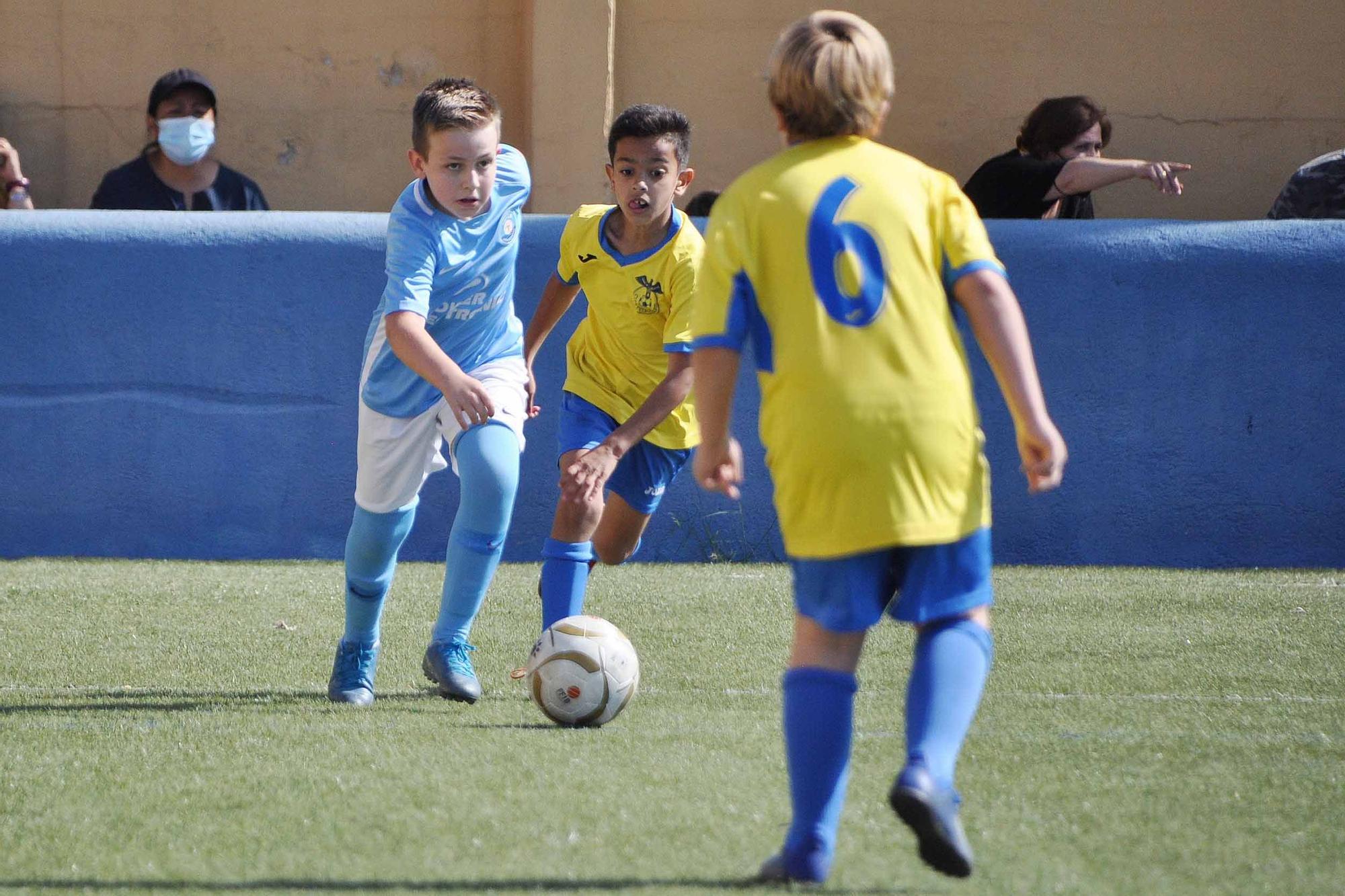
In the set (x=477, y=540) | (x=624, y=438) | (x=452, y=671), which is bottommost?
(x=452, y=671)

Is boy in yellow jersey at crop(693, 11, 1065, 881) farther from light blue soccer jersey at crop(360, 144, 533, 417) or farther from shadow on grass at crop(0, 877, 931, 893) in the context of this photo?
light blue soccer jersey at crop(360, 144, 533, 417)

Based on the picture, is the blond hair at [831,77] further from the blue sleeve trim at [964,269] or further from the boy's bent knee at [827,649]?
the boy's bent knee at [827,649]

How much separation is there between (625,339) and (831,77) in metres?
2.12

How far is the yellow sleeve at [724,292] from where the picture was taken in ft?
8.32

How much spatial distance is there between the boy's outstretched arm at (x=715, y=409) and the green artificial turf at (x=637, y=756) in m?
0.68

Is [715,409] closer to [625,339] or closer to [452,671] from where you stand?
[452,671]

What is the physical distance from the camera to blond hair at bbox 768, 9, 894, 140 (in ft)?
8.45

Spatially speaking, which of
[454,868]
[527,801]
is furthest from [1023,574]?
[454,868]

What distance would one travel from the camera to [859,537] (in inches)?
97.7

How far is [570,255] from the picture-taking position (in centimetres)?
472

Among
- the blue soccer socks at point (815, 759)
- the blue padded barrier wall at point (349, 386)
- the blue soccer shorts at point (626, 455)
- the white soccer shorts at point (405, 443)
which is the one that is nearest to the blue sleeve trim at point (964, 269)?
the blue soccer socks at point (815, 759)

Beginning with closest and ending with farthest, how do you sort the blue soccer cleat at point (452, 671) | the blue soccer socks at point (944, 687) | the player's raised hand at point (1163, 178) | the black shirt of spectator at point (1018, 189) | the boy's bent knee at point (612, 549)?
the blue soccer socks at point (944, 687)
the blue soccer cleat at point (452, 671)
the boy's bent knee at point (612, 549)
the player's raised hand at point (1163, 178)
the black shirt of spectator at point (1018, 189)

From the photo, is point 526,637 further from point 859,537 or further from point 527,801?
point 859,537

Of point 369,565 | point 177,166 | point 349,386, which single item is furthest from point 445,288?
point 177,166
